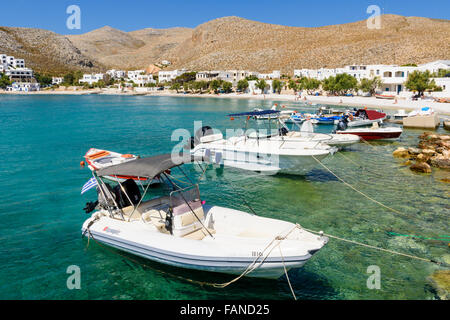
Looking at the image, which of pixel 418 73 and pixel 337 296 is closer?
pixel 337 296

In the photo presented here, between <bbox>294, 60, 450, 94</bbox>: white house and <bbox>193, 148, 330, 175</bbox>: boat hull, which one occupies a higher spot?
<bbox>294, 60, 450, 94</bbox>: white house

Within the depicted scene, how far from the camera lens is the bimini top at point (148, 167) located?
28.9 feet

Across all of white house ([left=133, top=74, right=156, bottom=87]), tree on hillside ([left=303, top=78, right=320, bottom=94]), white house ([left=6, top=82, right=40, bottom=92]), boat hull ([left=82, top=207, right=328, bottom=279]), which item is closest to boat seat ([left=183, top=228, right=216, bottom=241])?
boat hull ([left=82, top=207, right=328, bottom=279])

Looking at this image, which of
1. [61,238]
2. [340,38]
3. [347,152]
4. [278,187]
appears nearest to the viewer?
[61,238]

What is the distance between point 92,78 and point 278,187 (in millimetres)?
182288

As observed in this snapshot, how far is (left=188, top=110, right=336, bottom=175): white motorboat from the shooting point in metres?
16.4

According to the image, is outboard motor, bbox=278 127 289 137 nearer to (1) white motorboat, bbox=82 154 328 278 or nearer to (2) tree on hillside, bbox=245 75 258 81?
(1) white motorboat, bbox=82 154 328 278

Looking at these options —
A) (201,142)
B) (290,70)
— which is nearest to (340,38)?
(290,70)

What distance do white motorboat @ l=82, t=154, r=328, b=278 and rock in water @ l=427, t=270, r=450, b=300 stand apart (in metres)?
3.31

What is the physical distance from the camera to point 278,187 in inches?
625

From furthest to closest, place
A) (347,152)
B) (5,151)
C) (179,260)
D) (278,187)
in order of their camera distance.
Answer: (5,151) → (347,152) → (278,187) → (179,260)

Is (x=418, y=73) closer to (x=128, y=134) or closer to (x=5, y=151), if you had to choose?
(x=128, y=134)

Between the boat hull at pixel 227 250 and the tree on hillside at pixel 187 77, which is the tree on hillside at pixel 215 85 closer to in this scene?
the tree on hillside at pixel 187 77
